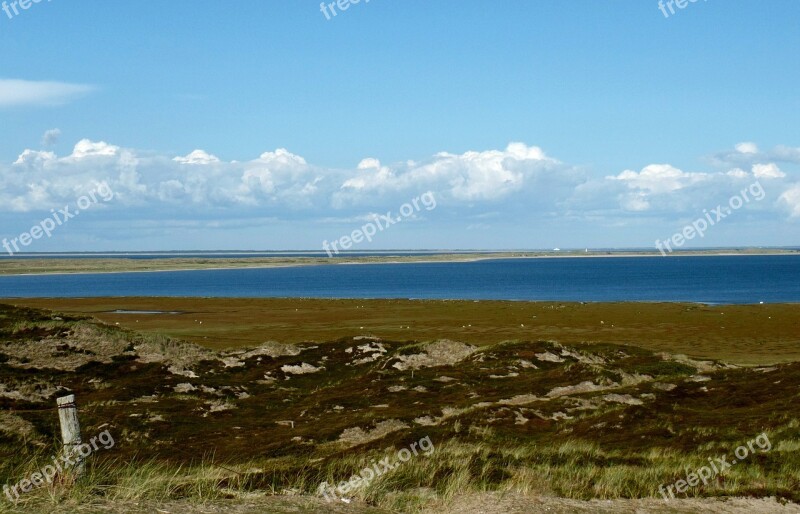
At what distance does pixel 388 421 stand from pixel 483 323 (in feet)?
204

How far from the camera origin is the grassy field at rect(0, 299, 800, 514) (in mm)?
16625

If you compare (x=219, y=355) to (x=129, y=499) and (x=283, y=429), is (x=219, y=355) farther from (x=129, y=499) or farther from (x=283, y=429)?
(x=129, y=499)

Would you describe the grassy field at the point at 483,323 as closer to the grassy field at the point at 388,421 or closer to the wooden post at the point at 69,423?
the grassy field at the point at 388,421

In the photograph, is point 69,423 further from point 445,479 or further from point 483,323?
point 483,323

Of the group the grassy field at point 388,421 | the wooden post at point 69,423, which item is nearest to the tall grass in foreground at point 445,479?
the grassy field at point 388,421

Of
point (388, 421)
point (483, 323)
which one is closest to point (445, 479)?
point (388, 421)

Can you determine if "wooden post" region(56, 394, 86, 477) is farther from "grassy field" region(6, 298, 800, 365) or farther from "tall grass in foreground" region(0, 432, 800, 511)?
"grassy field" region(6, 298, 800, 365)

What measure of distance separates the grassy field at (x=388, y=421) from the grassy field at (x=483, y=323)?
2930mm

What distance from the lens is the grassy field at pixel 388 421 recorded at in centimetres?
1662

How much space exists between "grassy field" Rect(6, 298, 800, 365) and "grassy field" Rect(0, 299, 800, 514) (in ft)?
9.61

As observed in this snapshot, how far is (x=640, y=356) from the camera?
55.0 meters

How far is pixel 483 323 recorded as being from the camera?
Result: 9550 centimetres

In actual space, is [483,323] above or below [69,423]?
below

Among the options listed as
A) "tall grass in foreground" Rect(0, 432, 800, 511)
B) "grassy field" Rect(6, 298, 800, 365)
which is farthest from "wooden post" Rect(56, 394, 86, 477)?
"grassy field" Rect(6, 298, 800, 365)
